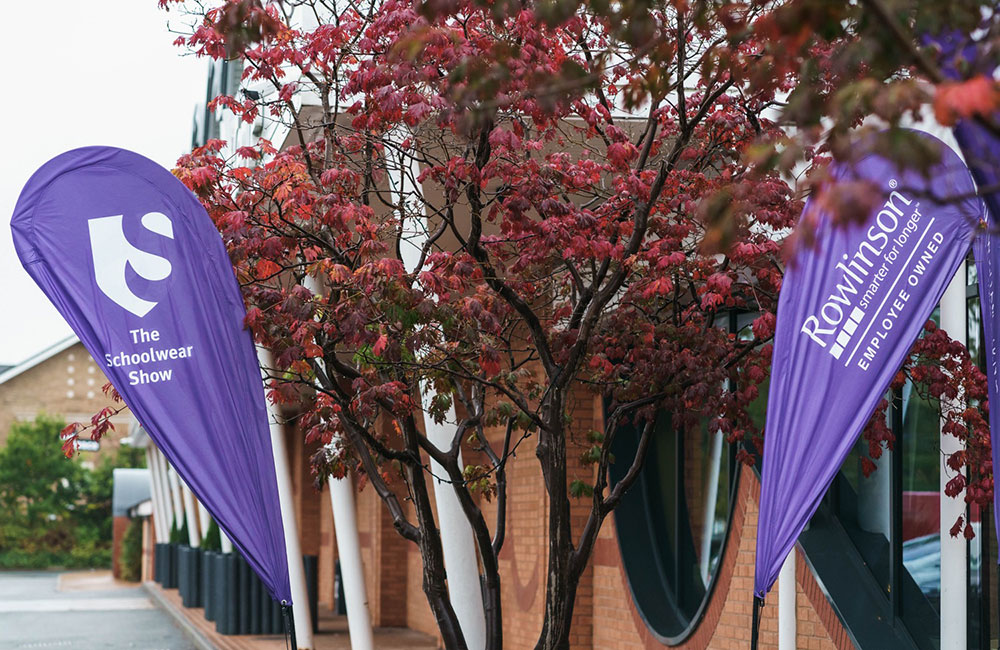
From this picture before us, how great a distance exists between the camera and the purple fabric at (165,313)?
20.8 ft

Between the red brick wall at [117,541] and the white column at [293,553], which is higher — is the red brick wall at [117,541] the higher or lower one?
the lower one

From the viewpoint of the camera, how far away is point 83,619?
24.4 meters

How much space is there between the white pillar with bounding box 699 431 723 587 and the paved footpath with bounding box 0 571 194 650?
10.1m

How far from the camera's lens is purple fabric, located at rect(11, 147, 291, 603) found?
634 cm

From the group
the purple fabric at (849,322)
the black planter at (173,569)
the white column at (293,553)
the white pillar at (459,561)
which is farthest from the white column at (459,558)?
the black planter at (173,569)

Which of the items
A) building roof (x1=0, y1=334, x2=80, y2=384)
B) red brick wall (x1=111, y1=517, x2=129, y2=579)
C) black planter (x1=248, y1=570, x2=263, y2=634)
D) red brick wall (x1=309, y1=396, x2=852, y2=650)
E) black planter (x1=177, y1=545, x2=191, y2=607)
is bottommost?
red brick wall (x1=111, y1=517, x2=129, y2=579)

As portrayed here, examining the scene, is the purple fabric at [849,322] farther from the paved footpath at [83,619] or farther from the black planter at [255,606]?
the paved footpath at [83,619]

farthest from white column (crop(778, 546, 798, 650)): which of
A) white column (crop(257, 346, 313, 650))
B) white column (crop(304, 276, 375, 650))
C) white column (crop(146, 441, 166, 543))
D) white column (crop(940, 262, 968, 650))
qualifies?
white column (crop(146, 441, 166, 543))

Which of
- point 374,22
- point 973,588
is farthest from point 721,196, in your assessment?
point 973,588

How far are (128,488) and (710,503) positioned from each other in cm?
3947

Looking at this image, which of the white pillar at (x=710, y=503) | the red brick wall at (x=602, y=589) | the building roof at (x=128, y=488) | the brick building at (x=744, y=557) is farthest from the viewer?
the building roof at (x=128, y=488)

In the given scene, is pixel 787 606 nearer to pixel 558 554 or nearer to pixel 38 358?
pixel 558 554

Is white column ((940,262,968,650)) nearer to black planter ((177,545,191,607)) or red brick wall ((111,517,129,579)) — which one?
black planter ((177,545,191,607))

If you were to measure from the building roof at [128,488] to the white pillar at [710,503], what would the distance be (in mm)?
38078
